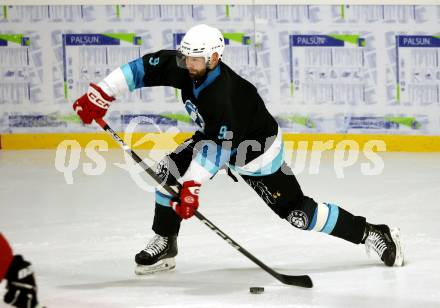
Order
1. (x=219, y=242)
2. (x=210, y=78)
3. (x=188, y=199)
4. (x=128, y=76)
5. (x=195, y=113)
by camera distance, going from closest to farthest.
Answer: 1. (x=188, y=199)
2. (x=210, y=78)
3. (x=195, y=113)
4. (x=128, y=76)
5. (x=219, y=242)

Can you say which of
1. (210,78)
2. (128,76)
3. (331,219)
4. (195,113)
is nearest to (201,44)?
(210,78)

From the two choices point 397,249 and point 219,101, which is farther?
point 397,249

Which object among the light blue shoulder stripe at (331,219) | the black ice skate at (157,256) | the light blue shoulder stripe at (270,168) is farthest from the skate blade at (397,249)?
the black ice skate at (157,256)

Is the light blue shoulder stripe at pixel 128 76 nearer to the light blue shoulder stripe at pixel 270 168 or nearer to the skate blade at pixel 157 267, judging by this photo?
the light blue shoulder stripe at pixel 270 168

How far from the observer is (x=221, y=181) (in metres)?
7.05

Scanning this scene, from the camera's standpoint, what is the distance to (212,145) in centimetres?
422

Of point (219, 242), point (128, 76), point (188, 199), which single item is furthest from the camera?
point (219, 242)

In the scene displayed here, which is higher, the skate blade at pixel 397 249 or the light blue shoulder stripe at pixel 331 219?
the light blue shoulder stripe at pixel 331 219

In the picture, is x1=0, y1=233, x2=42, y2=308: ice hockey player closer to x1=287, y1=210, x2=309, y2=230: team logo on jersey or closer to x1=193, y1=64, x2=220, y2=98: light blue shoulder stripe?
x1=193, y1=64, x2=220, y2=98: light blue shoulder stripe

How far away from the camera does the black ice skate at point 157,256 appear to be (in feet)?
15.2

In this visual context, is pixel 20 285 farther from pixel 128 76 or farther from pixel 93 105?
pixel 128 76

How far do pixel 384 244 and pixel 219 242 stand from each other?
92 centimetres

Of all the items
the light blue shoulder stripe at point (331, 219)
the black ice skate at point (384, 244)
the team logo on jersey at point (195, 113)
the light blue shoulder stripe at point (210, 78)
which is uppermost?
the light blue shoulder stripe at point (210, 78)

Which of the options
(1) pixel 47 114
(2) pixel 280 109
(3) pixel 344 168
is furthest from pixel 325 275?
(1) pixel 47 114
